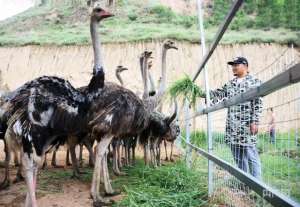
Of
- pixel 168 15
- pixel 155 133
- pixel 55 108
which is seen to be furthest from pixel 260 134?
pixel 168 15

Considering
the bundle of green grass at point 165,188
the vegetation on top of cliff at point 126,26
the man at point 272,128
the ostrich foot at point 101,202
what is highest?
the vegetation on top of cliff at point 126,26

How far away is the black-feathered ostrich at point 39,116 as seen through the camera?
4609 mm

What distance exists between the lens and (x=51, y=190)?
19.8 ft

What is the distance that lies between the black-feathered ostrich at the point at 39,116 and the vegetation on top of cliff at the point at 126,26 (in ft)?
62.8

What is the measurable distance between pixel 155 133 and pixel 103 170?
3.08 m

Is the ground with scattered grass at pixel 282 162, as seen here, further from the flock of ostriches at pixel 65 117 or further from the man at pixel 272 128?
the flock of ostriches at pixel 65 117

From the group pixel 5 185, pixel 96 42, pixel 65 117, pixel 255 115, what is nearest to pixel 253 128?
pixel 255 115

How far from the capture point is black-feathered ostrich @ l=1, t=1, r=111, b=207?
181 inches

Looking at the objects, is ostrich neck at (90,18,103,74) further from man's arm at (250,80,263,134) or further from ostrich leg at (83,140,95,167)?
man's arm at (250,80,263,134)

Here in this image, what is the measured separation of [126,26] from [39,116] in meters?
24.9

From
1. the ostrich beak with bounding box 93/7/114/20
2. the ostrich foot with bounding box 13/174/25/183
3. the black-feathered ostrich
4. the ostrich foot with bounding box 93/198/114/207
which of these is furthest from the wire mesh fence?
Answer: the ostrich foot with bounding box 13/174/25/183

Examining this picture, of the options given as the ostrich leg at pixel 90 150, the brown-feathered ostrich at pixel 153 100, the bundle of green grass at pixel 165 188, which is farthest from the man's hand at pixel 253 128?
the ostrich leg at pixel 90 150

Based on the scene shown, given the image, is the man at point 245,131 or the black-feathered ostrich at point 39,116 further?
the black-feathered ostrich at point 39,116

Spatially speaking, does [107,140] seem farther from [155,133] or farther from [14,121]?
[155,133]
